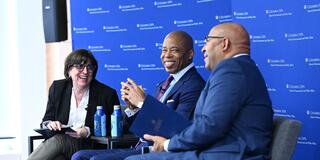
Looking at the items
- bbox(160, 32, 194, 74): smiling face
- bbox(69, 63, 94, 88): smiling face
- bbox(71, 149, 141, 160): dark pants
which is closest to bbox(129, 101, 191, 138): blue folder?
bbox(71, 149, 141, 160): dark pants

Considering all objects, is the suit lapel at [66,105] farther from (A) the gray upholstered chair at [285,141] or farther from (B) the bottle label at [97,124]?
(A) the gray upholstered chair at [285,141]

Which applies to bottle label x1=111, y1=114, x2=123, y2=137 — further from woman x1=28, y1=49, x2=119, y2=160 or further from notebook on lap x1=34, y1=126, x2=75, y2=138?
notebook on lap x1=34, y1=126, x2=75, y2=138

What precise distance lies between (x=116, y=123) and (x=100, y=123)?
0.17 metres

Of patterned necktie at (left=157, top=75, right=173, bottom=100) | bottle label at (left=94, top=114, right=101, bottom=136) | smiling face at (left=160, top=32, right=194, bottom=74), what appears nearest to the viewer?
smiling face at (left=160, top=32, right=194, bottom=74)

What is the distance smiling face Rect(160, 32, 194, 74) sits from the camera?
157 inches

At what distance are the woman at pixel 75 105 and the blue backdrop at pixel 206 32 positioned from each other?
1.02 m

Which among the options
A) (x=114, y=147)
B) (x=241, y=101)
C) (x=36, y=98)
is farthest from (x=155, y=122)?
(x=36, y=98)

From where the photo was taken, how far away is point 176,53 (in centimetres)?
400

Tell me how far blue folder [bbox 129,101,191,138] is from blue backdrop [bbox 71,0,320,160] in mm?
1228

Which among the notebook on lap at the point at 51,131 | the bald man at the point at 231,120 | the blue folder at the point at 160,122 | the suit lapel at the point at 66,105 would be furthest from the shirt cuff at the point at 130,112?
the bald man at the point at 231,120

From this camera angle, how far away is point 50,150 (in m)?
4.44

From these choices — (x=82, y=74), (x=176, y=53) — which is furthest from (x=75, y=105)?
(x=176, y=53)

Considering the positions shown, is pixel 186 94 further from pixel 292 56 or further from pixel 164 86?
pixel 292 56

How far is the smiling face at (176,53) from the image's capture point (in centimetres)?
399
